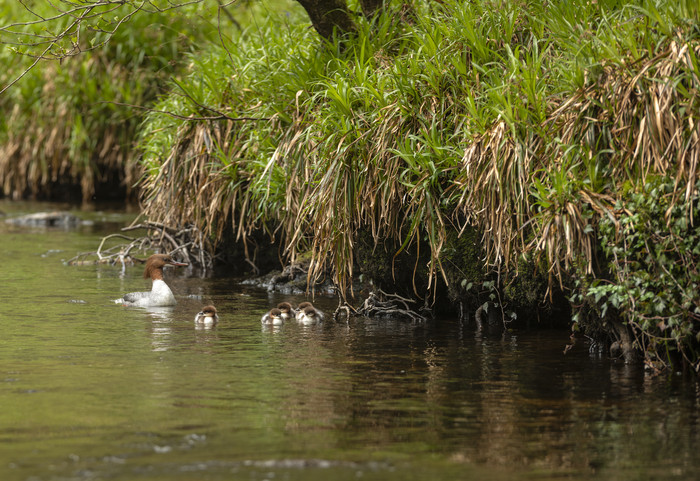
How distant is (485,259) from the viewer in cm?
759

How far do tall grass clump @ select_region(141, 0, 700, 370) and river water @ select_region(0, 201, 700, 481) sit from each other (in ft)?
1.80

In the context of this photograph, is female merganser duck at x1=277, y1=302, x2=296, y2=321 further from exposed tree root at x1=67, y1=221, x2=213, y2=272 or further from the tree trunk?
exposed tree root at x1=67, y1=221, x2=213, y2=272

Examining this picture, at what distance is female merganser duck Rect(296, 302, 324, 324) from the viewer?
8734 mm

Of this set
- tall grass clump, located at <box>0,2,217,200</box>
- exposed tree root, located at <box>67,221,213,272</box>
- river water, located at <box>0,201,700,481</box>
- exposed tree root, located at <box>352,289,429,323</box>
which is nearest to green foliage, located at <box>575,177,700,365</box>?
river water, located at <box>0,201,700,481</box>

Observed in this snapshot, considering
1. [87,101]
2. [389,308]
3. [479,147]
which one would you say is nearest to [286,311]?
[389,308]

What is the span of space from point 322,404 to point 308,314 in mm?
3023

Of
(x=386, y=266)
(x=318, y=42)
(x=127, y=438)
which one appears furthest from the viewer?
(x=318, y=42)

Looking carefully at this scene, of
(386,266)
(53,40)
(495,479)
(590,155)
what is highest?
(53,40)

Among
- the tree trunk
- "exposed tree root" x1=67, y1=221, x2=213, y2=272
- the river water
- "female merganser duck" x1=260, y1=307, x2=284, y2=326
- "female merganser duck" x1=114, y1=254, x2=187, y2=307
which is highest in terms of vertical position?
the tree trunk

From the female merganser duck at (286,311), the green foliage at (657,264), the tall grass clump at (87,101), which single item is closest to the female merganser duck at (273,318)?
the female merganser duck at (286,311)

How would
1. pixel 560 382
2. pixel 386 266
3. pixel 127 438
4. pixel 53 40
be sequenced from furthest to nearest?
1. pixel 386 266
2. pixel 53 40
3. pixel 560 382
4. pixel 127 438

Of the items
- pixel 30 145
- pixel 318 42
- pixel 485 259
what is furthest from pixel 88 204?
pixel 485 259

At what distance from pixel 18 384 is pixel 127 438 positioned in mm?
1522

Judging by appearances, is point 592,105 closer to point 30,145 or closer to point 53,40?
point 53,40
